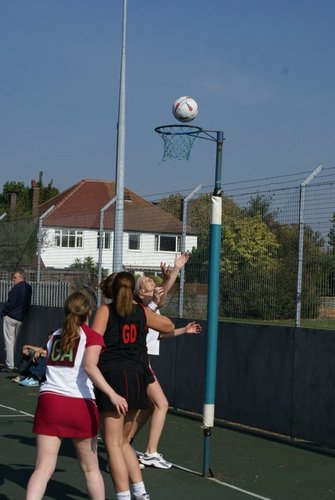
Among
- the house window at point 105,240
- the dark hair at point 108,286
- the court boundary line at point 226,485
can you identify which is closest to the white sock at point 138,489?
the court boundary line at point 226,485

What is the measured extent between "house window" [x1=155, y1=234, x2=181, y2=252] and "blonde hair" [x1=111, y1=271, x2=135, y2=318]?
6.51 m

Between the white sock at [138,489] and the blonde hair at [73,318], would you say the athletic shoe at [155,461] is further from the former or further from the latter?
Result: the blonde hair at [73,318]

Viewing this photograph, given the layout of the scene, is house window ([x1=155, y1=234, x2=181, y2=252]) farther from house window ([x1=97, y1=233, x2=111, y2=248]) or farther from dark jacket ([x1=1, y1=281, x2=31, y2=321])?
dark jacket ([x1=1, y1=281, x2=31, y2=321])

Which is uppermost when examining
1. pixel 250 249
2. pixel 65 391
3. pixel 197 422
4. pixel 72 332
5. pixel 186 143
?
pixel 186 143

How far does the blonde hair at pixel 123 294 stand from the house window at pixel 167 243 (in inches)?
256

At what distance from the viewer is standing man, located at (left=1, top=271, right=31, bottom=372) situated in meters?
18.6

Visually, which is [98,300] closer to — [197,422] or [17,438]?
[197,422]

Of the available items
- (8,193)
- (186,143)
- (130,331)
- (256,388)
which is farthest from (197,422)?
(8,193)

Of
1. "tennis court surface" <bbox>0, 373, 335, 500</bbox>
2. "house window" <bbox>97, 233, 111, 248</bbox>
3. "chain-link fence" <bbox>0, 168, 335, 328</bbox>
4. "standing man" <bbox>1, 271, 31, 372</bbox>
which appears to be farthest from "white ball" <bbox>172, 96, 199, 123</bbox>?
"standing man" <bbox>1, 271, 31, 372</bbox>

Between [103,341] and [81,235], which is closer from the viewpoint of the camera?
[103,341]

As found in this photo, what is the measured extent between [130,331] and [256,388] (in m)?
4.78

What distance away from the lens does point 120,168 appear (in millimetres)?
19203

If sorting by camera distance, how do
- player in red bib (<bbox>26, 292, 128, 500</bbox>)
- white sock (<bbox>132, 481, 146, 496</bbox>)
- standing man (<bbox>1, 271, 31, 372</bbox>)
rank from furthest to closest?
standing man (<bbox>1, 271, 31, 372</bbox>)
white sock (<bbox>132, 481, 146, 496</bbox>)
player in red bib (<bbox>26, 292, 128, 500</bbox>)

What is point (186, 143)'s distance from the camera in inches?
433
